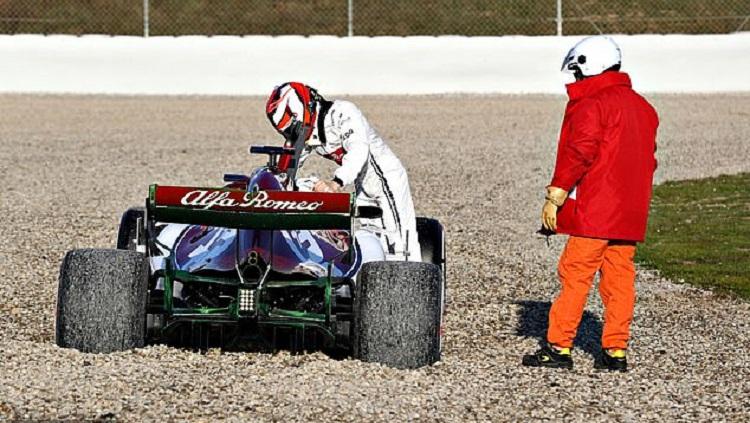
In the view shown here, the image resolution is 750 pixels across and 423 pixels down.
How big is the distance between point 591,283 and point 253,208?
188cm

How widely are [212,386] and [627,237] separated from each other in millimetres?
2371

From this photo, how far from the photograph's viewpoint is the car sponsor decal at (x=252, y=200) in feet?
28.9

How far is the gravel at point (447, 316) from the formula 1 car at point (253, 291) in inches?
5.1

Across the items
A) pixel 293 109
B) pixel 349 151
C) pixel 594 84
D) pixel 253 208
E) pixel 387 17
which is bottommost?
pixel 253 208

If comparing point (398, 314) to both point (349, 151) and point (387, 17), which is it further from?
point (387, 17)

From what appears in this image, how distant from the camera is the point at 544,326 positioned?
11.0 meters

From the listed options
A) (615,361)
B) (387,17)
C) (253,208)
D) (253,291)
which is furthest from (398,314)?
(387,17)

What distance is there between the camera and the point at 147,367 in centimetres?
875

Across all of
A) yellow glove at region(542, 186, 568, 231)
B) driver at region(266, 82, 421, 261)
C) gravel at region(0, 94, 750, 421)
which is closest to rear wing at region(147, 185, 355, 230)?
gravel at region(0, 94, 750, 421)

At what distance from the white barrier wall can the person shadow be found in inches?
705

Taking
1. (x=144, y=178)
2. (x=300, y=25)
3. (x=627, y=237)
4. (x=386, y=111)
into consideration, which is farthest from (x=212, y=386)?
(x=300, y=25)

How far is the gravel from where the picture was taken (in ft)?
26.7

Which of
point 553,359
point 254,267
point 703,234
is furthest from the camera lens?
point 703,234

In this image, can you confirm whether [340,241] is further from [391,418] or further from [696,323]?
[696,323]
